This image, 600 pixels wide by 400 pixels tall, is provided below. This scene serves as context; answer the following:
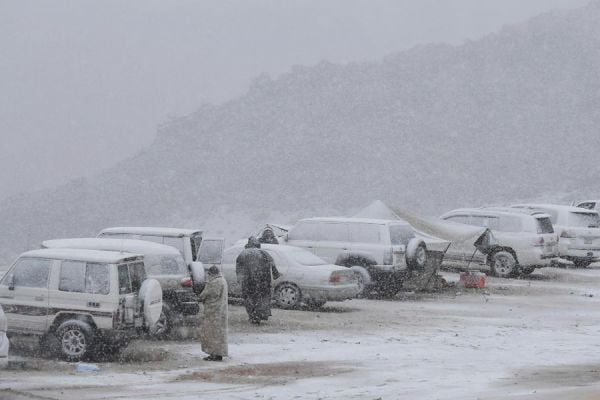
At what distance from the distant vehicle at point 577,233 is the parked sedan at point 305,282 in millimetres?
11860

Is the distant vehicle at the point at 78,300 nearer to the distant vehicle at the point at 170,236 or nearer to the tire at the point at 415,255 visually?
the distant vehicle at the point at 170,236

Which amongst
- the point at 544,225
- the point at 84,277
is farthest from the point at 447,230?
the point at 84,277

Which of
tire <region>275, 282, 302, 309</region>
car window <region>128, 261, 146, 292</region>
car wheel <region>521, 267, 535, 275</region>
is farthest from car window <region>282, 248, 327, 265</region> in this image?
car wheel <region>521, 267, 535, 275</region>

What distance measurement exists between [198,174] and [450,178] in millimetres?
30812

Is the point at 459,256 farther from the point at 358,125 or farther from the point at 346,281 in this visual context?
the point at 358,125

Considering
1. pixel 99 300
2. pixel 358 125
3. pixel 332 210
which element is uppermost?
pixel 358 125

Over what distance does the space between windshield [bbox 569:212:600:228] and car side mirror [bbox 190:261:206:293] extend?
54.4 feet

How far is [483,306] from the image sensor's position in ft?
68.5

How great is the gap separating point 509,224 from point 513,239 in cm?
56

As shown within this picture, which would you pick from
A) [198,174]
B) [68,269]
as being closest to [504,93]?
[198,174]

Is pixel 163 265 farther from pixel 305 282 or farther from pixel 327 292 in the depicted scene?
pixel 327 292

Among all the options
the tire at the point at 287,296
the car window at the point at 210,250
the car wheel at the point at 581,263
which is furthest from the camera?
the car wheel at the point at 581,263

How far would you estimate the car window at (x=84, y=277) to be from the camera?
13.3 metres

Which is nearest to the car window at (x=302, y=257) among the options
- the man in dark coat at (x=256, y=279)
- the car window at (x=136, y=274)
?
the man in dark coat at (x=256, y=279)
